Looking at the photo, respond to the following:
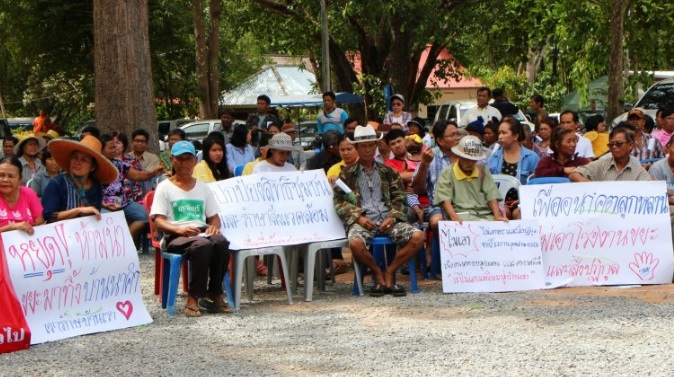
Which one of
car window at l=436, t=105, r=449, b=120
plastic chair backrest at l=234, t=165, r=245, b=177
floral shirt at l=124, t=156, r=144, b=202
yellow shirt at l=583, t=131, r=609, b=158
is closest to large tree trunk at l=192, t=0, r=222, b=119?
car window at l=436, t=105, r=449, b=120

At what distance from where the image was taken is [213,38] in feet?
120

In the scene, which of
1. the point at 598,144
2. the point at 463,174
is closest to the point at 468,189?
the point at 463,174

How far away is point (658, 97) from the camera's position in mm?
20062

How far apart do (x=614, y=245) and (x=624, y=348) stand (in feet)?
10.6

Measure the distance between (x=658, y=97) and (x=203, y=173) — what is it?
11371 millimetres

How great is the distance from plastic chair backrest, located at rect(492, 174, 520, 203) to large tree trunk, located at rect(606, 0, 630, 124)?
947 centimetres

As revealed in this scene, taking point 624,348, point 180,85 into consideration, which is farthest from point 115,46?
point 180,85

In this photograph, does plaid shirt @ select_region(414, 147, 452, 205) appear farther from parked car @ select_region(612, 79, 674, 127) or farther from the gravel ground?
parked car @ select_region(612, 79, 674, 127)

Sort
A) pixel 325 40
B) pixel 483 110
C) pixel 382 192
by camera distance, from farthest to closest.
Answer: pixel 325 40 → pixel 483 110 → pixel 382 192

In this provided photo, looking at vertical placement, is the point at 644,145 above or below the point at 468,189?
above

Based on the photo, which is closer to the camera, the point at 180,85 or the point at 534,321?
the point at 534,321

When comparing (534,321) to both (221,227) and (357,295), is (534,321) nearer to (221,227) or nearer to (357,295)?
(357,295)

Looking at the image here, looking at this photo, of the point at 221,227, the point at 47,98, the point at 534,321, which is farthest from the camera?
the point at 47,98

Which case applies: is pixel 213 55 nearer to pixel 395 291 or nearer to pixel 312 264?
pixel 312 264
